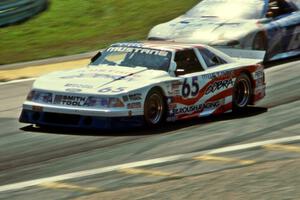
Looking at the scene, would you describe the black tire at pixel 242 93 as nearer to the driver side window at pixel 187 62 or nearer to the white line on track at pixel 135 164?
the driver side window at pixel 187 62

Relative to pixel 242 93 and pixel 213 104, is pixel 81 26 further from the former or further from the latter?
pixel 213 104

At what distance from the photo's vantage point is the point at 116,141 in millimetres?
10391

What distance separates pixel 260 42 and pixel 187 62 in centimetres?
532

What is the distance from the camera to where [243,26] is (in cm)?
1669

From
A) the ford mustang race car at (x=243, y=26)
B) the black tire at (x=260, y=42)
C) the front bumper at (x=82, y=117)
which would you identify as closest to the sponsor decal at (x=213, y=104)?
the front bumper at (x=82, y=117)

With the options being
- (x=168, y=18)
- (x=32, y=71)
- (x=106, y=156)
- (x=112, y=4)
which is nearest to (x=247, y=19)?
(x=32, y=71)

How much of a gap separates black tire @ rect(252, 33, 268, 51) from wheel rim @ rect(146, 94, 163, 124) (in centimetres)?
598

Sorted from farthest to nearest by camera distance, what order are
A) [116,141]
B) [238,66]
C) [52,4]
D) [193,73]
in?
1. [52,4]
2. [238,66]
3. [193,73]
4. [116,141]

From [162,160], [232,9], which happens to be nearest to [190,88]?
[162,160]

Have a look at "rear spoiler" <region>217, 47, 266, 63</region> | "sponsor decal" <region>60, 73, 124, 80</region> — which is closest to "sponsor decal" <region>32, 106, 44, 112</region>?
"sponsor decal" <region>60, 73, 124, 80</region>

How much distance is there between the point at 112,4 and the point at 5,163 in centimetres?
1794

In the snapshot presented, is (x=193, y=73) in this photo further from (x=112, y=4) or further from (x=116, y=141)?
(x=112, y=4)

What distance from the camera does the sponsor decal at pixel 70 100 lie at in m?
10.6

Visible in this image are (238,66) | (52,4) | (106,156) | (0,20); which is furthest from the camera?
(52,4)
